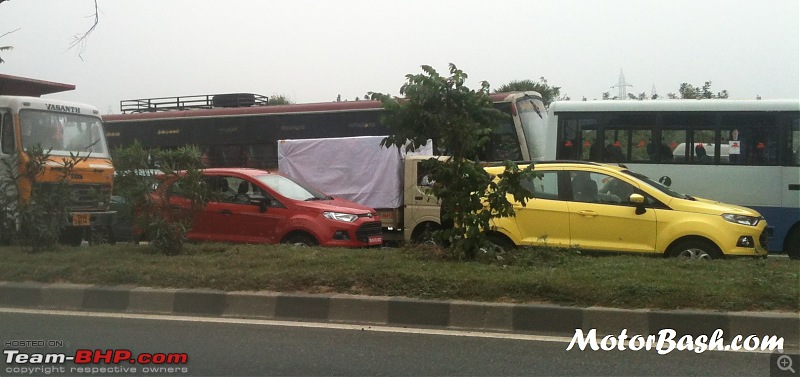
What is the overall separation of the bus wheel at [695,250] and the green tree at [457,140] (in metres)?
2.27

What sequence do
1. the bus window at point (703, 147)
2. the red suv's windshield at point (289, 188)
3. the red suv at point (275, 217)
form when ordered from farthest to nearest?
1. the bus window at point (703, 147)
2. the red suv's windshield at point (289, 188)
3. the red suv at point (275, 217)

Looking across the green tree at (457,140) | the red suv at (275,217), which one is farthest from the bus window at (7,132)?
the green tree at (457,140)

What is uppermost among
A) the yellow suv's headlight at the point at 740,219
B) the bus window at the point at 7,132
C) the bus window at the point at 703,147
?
the bus window at the point at 7,132

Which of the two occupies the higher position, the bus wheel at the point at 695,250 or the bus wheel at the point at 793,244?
the bus wheel at the point at 695,250

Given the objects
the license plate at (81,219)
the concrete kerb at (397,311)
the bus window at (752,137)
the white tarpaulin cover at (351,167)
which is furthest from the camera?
the white tarpaulin cover at (351,167)

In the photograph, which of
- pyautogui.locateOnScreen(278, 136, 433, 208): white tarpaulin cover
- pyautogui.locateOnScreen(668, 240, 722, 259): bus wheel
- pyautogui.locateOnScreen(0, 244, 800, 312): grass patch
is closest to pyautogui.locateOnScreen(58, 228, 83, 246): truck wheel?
pyautogui.locateOnScreen(0, 244, 800, 312): grass patch

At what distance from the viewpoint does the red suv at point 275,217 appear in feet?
37.3

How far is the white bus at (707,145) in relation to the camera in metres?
12.8

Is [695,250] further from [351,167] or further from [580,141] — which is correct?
[351,167]

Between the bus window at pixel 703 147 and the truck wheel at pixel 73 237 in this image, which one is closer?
the truck wheel at pixel 73 237

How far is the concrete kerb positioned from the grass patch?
0.67 ft

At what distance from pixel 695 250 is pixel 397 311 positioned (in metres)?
4.45

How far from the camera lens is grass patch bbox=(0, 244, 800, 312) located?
6.77m

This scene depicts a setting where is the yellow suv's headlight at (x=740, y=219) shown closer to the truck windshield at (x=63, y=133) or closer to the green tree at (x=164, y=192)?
the green tree at (x=164, y=192)
